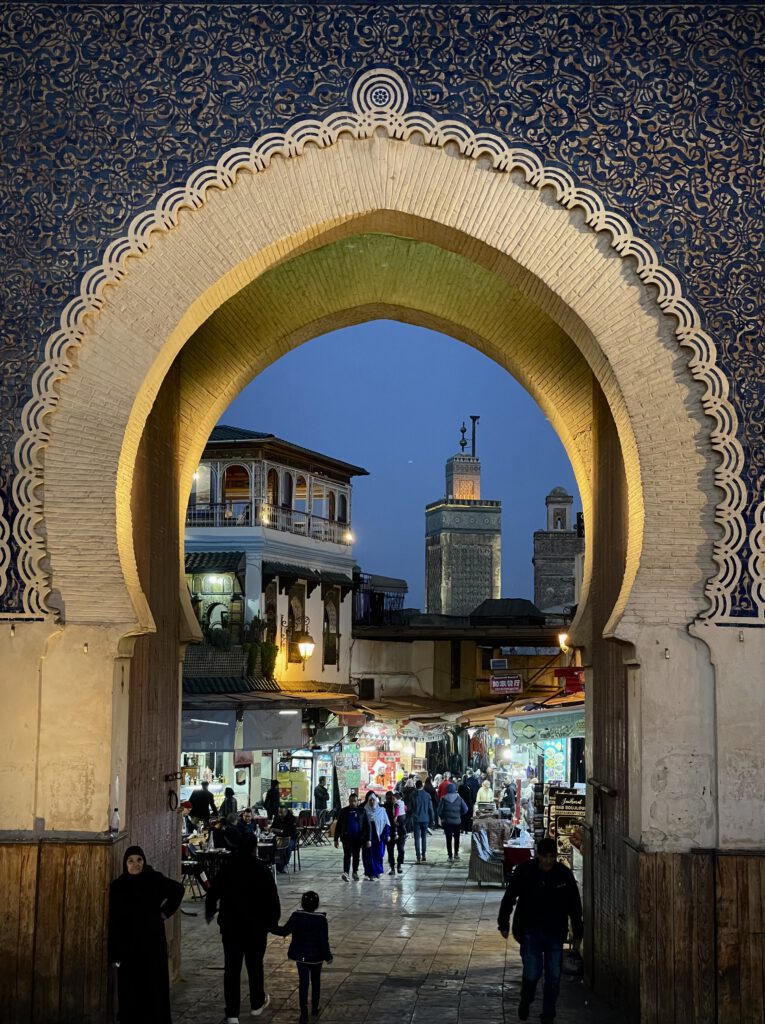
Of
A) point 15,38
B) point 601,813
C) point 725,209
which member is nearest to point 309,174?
point 15,38

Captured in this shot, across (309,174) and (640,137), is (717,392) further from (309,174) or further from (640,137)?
(309,174)

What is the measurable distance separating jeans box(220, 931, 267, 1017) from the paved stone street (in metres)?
0.31

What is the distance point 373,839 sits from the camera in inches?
580

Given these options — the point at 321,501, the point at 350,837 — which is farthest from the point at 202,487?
the point at 350,837

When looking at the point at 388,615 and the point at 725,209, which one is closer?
the point at 725,209

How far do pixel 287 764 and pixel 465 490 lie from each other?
38798 mm

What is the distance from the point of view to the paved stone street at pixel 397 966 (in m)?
7.82

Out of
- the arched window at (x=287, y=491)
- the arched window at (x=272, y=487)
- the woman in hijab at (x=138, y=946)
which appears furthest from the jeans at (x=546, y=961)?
the arched window at (x=287, y=491)

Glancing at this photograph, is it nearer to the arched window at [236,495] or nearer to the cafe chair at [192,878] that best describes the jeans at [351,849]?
the cafe chair at [192,878]

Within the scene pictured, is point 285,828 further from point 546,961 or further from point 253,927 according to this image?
point 546,961

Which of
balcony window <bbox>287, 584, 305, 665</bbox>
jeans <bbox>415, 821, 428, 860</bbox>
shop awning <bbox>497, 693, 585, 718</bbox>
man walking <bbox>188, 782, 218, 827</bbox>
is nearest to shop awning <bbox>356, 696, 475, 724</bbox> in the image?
balcony window <bbox>287, 584, 305, 665</bbox>

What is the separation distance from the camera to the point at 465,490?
59344mm

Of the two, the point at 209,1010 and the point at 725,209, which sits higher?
the point at 725,209

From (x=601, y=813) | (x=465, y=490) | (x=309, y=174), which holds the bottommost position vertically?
(x=601, y=813)
